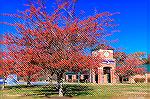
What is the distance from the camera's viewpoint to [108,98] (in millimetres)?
15133

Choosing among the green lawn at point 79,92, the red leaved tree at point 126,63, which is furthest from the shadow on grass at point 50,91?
the red leaved tree at point 126,63

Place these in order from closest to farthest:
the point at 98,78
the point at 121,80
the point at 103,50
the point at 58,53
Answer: the point at 58,53 < the point at 103,50 < the point at 98,78 < the point at 121,80

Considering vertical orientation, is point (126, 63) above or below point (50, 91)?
above

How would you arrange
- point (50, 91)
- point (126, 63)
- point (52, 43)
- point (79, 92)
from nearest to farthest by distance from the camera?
point (52, 43)
point (79, 92)
point (50, 91)
point (126, 63)

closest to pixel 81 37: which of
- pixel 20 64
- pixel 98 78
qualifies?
pixel 20 64

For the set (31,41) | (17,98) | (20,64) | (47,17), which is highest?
(47,17)

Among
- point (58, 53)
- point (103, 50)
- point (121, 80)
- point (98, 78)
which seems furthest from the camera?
point (121, 80)

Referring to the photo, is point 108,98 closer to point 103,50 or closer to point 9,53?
point 103,50

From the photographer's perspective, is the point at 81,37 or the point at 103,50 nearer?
the point at 81,37

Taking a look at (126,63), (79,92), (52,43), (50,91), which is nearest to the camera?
(52,43)

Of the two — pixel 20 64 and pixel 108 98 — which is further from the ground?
pixel 20 64

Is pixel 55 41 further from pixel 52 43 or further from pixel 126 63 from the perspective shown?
A: pixel 126 63

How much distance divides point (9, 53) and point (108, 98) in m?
5.09

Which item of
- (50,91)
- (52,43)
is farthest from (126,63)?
(52,43)
